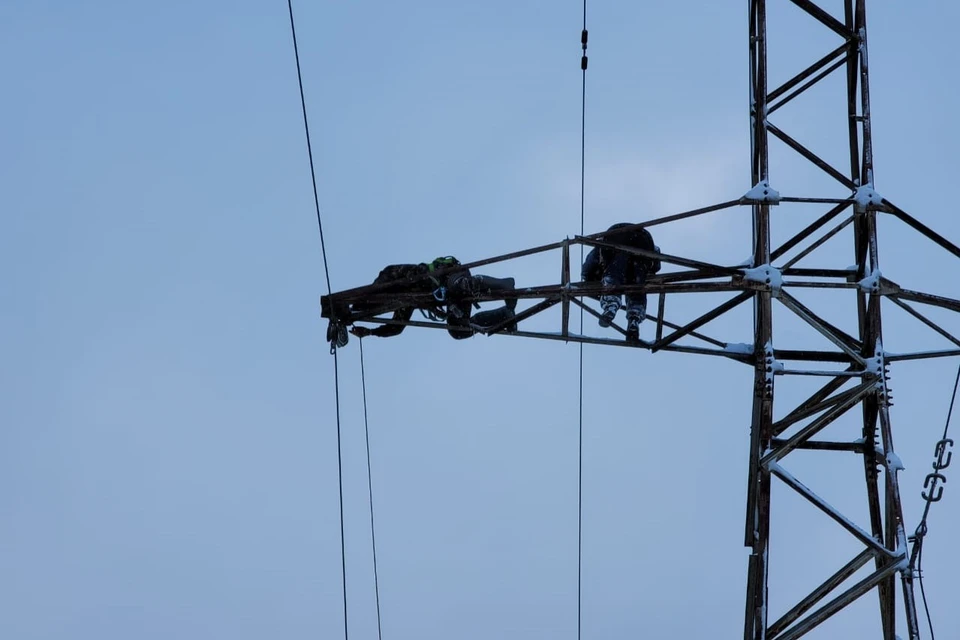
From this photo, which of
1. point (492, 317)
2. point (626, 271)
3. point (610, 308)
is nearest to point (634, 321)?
point (610, 308)

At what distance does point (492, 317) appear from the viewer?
2050 cm

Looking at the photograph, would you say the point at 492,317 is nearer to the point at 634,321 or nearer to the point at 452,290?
the point at 452,290

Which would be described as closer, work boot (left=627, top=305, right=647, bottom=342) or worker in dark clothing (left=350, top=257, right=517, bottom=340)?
work boot (left=627, top=305, right=647, bottom=342)

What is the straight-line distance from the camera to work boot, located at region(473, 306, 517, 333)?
20.4 metres

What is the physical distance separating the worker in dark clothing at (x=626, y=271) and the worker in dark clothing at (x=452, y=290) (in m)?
1.23

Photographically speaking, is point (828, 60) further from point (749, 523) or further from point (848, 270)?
point (749, 523)

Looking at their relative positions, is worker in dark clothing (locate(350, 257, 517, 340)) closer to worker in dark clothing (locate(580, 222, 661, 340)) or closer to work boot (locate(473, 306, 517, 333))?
work boot (locate(473, 306, 517, 333))

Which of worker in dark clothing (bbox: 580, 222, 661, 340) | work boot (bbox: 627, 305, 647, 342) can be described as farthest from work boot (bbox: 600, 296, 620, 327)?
work boot (bbox: 627, 305, 647, 342)

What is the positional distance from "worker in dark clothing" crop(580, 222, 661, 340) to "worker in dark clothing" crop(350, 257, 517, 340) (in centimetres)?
123

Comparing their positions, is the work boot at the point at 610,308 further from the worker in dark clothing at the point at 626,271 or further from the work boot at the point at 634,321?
the work boot at the point at 634,321

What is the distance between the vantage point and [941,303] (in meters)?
18.7

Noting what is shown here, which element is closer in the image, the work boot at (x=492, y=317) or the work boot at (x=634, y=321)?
the work boot at (x=634, y=321)

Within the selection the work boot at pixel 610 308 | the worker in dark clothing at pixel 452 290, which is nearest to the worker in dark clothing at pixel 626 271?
the work boot at pixel 610 308

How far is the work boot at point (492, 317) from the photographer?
Result: 20422 millimetres
